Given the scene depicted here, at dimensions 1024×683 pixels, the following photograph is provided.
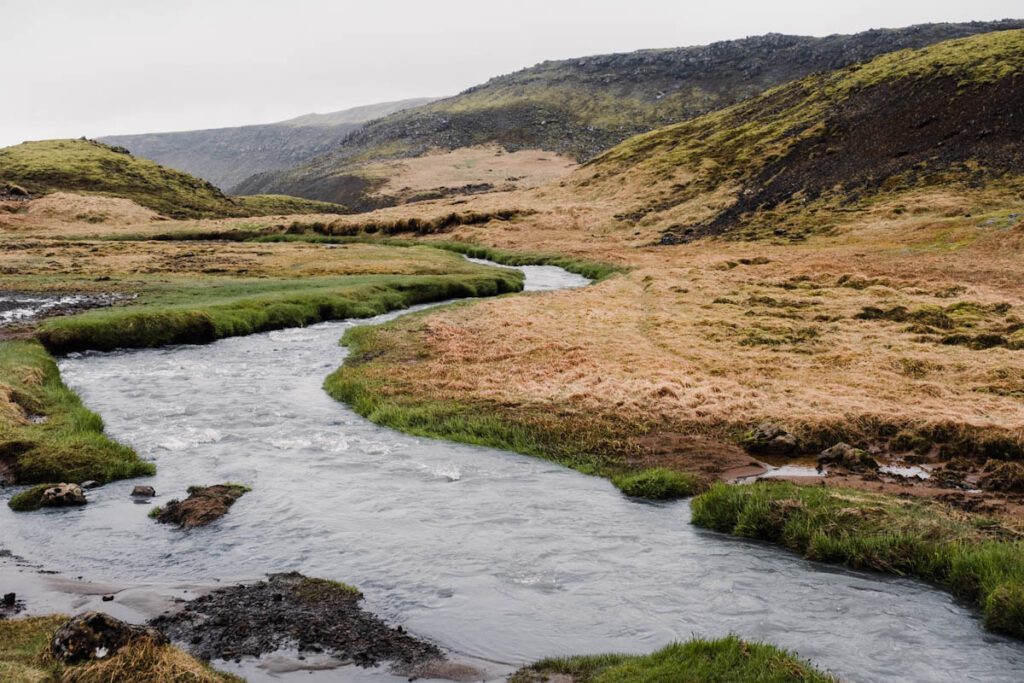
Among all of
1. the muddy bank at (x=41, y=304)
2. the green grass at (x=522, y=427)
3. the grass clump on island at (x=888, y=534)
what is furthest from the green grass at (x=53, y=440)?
the grass clump on island at (x=888, y=534)

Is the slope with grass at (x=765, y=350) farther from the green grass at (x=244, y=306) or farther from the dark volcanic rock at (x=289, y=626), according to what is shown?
the dark volcanic rock at (x=289, y=626)

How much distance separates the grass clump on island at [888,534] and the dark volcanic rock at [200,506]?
36.6 ft

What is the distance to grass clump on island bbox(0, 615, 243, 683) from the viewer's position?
995 centimetres

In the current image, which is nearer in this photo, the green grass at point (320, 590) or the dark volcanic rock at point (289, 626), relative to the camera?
the dark volcanic rock at point (289, 626)

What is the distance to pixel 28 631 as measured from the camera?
11.7 metres

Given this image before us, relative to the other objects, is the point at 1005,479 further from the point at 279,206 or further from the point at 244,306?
the point at 279,206

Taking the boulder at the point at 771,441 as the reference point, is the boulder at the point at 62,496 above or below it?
above

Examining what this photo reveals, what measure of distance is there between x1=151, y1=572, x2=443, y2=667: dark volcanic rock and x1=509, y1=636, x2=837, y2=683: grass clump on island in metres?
2.06

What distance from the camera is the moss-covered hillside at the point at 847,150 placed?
300 feet

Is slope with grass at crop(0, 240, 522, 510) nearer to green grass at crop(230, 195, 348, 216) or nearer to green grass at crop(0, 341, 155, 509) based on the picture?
green grass at crop(0, 341, 155, 509)

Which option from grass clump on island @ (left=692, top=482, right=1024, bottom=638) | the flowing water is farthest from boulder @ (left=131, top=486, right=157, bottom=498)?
grass clump on island @ (left=692, top=482, right=1024, bottom=638)

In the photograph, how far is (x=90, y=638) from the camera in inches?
406

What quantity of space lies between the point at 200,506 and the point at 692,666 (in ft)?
40.3

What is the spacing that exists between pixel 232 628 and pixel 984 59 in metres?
126
